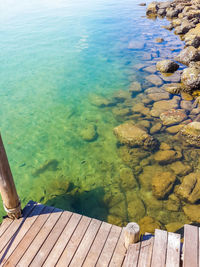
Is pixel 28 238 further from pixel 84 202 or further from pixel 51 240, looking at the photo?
pixel 84 202

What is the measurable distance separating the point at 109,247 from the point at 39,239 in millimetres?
1535

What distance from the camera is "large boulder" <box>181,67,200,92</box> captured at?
12.1m

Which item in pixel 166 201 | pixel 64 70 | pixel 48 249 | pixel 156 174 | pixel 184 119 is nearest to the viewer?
pixel 48 249

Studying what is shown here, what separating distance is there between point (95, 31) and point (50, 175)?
2406 cm

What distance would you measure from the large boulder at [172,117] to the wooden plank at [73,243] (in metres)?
6.89

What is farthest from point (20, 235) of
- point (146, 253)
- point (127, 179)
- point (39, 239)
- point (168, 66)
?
point (168, 66)

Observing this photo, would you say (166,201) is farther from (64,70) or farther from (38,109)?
(64,70)

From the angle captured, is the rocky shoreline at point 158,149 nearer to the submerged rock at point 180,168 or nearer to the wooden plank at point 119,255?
the submerged rock at point 180,168

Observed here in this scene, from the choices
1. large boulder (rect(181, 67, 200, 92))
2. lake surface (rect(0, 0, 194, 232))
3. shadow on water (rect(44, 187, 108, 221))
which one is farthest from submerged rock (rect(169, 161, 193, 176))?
large boulder (rect(181, 67, 200, 92))

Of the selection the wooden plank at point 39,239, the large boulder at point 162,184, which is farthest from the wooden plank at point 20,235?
the large boulder at point 162,184

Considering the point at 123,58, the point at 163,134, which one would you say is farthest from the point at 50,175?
the point at 123,58

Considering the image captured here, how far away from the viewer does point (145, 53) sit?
62.3 ft

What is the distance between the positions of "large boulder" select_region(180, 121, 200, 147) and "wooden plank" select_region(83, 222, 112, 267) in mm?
5853

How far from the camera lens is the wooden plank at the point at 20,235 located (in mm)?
4133
